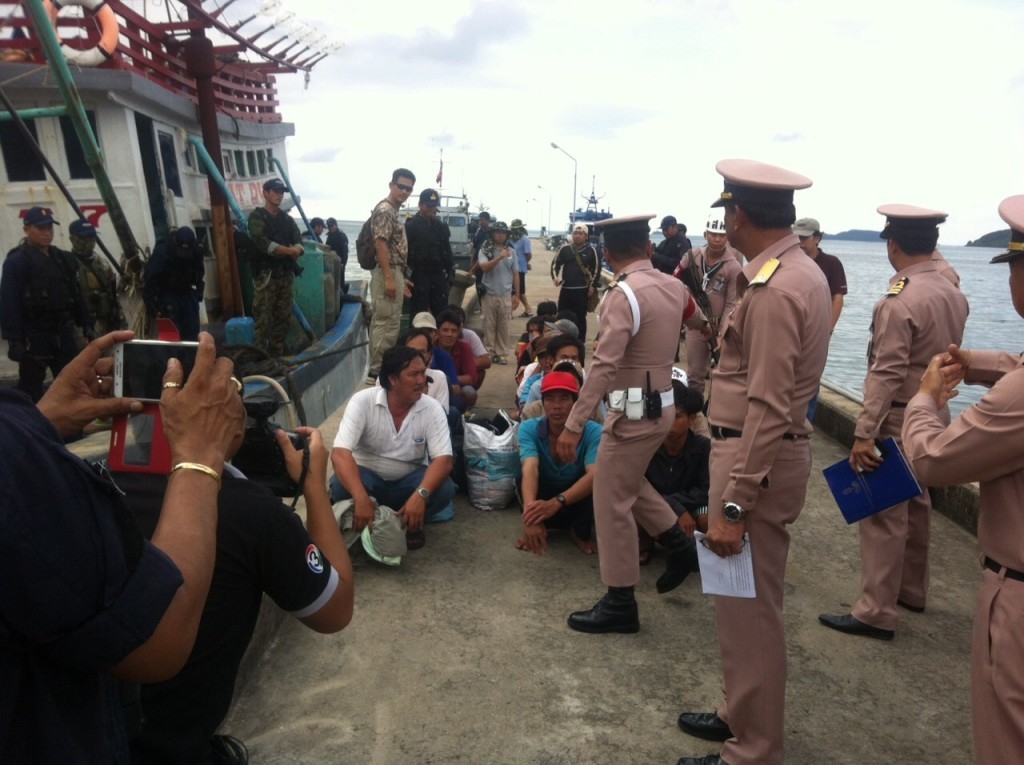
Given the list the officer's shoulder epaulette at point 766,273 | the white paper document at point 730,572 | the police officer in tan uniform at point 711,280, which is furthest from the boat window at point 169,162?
the white paper document at point 730,572

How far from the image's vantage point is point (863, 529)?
3453 mm

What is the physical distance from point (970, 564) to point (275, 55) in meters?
11.6

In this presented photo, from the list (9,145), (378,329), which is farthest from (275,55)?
(378,329)

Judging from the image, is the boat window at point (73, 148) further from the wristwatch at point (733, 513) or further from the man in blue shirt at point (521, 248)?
the wristwatch at point (733, 513)

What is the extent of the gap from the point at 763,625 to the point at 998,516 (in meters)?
0.86

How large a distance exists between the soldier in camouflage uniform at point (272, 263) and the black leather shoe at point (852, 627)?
519 cm

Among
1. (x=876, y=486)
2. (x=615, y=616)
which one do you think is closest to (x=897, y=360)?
(x=876, y=486)

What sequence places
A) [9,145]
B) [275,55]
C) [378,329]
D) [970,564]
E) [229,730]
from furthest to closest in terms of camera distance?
[275,55]
[378,329]
[9,145]
[970,564]
[229,730]

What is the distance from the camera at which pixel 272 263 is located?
6922mm

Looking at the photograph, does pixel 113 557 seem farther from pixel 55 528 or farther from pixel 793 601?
pixel 793 601

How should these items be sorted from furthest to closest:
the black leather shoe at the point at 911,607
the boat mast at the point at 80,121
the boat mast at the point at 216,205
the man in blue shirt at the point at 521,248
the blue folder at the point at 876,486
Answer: the man in blue shirt at the point at 521,248, the boat mast at the point at 216,205, the boat mast at the point at 80,121, the black leather shoe at the point at 911,607, the blue folder at the point at 876,486

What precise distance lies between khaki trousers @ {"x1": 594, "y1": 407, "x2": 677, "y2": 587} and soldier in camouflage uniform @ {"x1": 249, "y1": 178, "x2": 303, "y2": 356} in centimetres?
436

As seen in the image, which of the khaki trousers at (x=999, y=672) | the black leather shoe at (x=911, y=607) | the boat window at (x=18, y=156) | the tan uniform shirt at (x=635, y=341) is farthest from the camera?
the boat window at (x=18, y=156)

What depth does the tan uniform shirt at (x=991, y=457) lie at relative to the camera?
1770 mm
